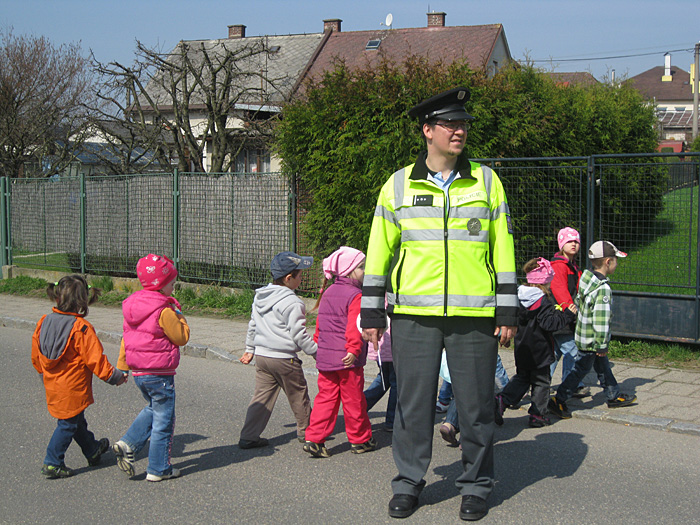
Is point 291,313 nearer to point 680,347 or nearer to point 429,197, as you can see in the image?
point 429,197

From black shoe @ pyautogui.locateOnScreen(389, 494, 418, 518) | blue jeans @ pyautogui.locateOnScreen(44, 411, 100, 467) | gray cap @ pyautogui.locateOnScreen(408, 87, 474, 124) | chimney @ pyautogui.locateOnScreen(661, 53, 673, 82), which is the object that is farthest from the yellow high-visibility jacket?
chimney @ pyautogui.locateOnScreen(661, 53, 673, 82)

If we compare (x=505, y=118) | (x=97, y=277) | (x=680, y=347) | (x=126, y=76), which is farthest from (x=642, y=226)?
(x=126, y=76)

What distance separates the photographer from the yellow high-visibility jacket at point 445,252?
392 centimetres

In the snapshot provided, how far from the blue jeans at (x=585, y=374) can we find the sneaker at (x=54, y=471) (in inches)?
153

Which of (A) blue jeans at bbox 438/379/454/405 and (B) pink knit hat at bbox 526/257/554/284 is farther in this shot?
(A) blue jeans at bbox 438/379/454/405

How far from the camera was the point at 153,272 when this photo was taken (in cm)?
465

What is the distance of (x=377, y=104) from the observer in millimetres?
9750

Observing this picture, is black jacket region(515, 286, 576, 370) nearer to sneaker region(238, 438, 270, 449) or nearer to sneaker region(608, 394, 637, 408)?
sneaker region(608, 394, 637, 408)

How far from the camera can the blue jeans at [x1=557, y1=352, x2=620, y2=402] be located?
6.04m

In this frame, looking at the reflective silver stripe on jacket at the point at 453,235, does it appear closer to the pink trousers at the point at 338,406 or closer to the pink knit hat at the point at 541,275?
the pink trousers at the point at 338,406

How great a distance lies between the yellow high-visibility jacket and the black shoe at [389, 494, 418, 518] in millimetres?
960

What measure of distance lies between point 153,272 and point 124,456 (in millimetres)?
1181

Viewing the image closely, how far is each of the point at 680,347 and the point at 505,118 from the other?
3.57 meters

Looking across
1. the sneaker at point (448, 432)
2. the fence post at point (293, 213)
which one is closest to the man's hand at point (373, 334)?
the sneaker at point (448, 432)
